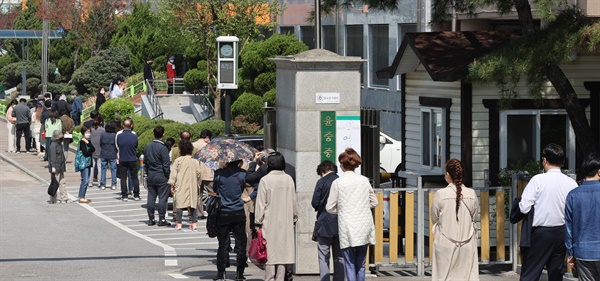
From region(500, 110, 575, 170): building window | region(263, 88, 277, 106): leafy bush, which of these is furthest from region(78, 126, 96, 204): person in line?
region(263, 88, 277, 106): leafy bush

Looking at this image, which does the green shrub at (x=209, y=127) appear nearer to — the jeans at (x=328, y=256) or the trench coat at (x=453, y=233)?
the jeans at (x=328, y=256)

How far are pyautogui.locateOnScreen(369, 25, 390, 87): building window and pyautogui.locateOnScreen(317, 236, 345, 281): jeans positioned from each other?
88.9 ft

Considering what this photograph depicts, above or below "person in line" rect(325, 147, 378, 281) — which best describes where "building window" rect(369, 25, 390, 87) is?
above

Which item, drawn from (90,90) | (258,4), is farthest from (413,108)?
(90,90)

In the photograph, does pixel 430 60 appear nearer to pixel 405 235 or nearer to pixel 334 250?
pixel 405 235

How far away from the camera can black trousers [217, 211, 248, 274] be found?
13.6 metres

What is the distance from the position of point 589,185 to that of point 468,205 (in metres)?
1.22

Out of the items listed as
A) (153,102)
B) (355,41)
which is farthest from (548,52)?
(153,102)

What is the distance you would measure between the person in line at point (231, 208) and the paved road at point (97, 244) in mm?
815

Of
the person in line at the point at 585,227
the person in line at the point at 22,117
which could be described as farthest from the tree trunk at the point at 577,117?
the person in line at the point at 22,117

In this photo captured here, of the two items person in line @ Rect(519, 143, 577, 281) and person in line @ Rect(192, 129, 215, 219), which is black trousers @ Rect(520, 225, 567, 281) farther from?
person in line @ Rect(192, 129, 215, 219)

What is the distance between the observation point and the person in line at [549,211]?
1127 cm

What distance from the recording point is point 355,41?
139ft

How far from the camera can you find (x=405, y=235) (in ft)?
47.9
